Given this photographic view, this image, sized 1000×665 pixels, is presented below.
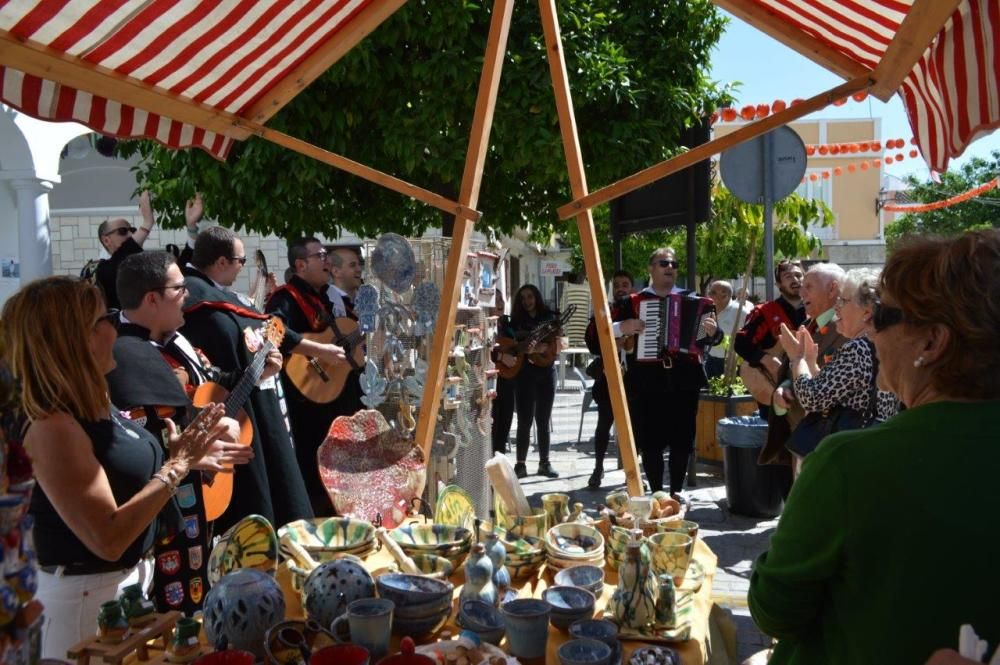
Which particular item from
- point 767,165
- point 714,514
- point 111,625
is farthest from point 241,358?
point 714,514

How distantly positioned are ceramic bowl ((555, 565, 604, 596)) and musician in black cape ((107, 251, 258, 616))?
108cm

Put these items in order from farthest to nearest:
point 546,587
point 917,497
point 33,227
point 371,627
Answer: point 33,227 < point 546,587 < point 371,627 < point 917,497

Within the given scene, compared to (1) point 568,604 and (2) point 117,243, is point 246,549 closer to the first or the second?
(1) point 568,604

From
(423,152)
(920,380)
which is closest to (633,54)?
(423,152)

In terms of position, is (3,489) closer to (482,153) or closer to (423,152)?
(482,153)

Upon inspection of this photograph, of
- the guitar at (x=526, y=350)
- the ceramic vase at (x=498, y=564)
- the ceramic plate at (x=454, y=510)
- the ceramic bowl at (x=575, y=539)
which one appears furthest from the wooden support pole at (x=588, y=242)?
the guitar at (x=526, y=350)

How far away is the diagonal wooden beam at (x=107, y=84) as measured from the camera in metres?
2.05

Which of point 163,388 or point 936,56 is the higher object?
point 936,56

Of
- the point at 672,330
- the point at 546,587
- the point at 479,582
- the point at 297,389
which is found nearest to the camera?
the point at 479,582

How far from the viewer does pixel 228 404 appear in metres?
3.25

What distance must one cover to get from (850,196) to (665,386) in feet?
115

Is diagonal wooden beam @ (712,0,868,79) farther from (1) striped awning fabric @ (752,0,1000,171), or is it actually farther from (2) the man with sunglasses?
(2) the man with sunglasses

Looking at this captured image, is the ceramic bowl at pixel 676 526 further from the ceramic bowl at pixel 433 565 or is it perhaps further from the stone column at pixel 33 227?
the stone column at pixel 33 227

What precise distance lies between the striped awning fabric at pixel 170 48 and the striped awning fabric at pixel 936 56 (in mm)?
1564
